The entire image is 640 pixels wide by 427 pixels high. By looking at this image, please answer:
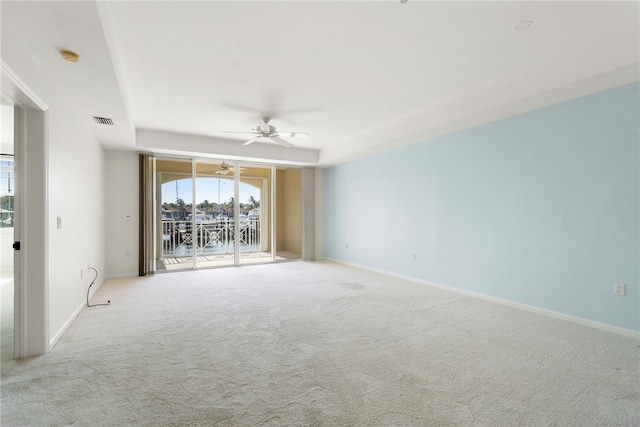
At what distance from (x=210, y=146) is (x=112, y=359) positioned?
415 cm

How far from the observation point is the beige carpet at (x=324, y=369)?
169cm

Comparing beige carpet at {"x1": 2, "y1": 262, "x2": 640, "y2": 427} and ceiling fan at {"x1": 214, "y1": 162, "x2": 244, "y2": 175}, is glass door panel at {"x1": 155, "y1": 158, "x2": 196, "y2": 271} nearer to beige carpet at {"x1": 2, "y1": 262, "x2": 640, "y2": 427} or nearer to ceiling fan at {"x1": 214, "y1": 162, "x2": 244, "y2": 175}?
ceiling fan at {"x1": 214, "y1": 162, "x2": 244, "y2": 175}

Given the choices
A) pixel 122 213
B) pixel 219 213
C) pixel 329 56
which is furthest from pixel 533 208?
pixel 122 213

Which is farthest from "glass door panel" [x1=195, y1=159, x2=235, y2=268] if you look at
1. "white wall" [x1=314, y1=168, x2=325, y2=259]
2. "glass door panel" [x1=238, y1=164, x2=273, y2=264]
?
"white wall" [x1=314, y1=168, x2=325, y2=259]

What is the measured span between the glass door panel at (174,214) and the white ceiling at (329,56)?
6.33ft

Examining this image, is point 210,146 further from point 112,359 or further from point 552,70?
point 552,70

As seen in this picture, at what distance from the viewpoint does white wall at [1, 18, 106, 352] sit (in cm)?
222

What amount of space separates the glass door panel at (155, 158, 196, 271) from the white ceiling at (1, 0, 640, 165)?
Answer: 1930 millimetres

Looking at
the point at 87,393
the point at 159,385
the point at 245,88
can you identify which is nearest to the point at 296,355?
the point at 159,385

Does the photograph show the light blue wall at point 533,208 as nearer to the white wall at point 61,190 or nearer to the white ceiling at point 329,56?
the white ceiling at point 329,56

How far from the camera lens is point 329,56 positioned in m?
2.74

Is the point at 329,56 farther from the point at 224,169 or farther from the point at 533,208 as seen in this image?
the point at 224,169

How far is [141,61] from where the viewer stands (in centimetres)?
279

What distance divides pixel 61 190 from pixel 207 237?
4.59 metres
